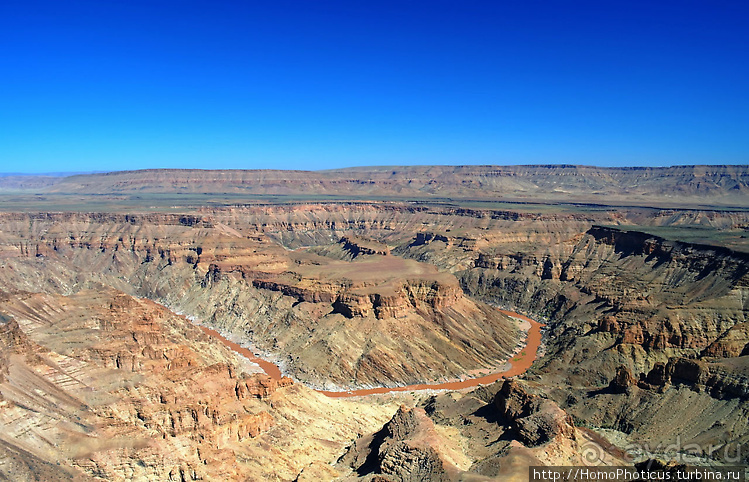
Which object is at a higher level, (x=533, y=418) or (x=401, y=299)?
(x=401, y=299)

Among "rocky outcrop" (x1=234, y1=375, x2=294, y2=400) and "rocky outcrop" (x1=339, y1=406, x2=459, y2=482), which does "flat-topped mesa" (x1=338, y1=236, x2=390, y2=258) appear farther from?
"rocky outcrop" (x1=339, y1=406, x2=459, y2=482)

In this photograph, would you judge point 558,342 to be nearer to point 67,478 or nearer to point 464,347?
point 464,347

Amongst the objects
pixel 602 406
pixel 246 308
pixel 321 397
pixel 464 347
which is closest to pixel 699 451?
pixel 602 406

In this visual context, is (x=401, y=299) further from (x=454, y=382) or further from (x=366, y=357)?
(x=454, y=382)

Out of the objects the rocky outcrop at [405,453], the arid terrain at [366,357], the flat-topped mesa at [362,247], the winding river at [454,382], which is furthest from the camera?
the flat-topped mesa at [362,247]

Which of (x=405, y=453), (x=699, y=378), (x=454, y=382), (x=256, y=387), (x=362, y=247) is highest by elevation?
(x=362, y=247)

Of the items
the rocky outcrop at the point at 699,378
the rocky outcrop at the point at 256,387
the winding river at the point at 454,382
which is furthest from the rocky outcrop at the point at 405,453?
the winding river at the point at 454,382

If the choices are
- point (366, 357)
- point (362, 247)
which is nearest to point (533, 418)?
point (366, 357)

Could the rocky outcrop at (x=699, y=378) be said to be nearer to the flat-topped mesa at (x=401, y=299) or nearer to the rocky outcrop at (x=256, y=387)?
the rocky outcrop at (x=256, y=387)
